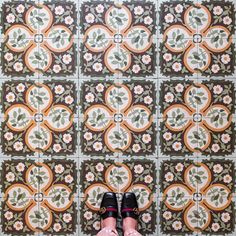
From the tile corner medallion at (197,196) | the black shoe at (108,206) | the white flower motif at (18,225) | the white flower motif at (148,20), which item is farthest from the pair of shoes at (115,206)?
the white flower motif at (148,20)

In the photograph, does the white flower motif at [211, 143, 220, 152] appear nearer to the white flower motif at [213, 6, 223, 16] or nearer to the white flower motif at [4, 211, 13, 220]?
the white flower motif at [213, 6, 223, 16]

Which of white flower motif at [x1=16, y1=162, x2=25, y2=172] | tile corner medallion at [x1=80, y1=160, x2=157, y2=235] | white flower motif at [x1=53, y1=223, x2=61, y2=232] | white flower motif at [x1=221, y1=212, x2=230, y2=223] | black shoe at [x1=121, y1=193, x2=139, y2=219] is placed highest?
white flower motif at [x1=16, y1=162, x2=25, y2=172]

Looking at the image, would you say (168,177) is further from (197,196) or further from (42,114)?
(42,114)

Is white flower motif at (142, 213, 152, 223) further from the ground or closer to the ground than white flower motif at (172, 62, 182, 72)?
closer to the ground

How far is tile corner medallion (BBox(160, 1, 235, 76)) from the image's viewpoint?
196cm

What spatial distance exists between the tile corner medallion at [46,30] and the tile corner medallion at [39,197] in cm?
43

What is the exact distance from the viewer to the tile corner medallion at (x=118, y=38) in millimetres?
1951

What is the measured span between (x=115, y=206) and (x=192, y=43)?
0.79m

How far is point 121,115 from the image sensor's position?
6.41ft

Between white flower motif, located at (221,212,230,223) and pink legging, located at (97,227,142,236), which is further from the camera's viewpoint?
white flower motif, located at (221,212,230,223)

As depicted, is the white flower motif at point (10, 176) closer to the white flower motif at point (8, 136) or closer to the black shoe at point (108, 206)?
the white flower motif at point (8, 136)

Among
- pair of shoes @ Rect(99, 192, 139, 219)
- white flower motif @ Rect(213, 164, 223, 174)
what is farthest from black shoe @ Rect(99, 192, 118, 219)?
white flower motif @ Rect(213, 164, 223, 174)

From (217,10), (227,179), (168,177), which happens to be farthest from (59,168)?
(217,10)

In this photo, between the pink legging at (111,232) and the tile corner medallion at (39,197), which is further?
the tile corner medallion at (39,197)
